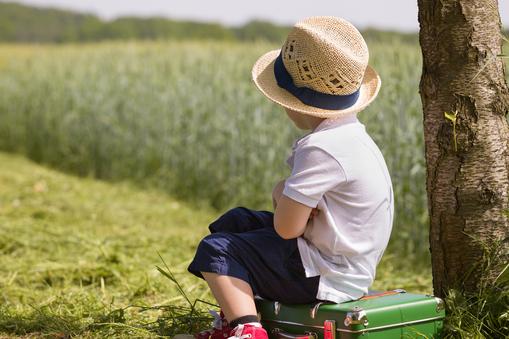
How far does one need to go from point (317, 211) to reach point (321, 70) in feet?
1.44

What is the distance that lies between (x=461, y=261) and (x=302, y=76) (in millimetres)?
877

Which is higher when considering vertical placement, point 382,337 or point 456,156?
point 456,156

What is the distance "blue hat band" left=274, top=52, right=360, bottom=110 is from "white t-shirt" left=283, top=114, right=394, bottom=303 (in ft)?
0.16

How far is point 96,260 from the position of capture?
183 inches

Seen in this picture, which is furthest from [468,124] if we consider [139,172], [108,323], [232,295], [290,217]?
[139,172]

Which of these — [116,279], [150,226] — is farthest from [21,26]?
[116,279]

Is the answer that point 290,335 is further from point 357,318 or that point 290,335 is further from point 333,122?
point 333,122

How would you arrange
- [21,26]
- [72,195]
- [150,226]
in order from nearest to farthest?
[150,226] < [72,195] < [21,26]

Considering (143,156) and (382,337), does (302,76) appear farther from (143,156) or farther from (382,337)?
(143,156)

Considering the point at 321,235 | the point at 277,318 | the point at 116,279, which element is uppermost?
the point at 321,235

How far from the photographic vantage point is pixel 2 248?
511cm

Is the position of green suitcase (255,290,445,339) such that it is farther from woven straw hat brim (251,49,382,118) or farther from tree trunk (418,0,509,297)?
woven straw hat brim (251,49,382,118)

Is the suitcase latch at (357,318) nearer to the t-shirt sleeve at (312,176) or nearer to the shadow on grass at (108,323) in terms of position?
the t-shirt sleeve at (312,176)

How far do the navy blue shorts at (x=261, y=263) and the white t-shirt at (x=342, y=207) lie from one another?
50mm
